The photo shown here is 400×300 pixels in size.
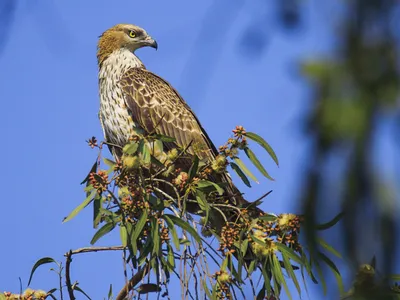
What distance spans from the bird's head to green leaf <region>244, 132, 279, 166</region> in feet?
13.5

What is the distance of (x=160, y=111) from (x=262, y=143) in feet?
10.3

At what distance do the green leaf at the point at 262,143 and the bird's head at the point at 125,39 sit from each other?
413 cm

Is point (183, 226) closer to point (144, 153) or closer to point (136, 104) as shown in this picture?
point (144, 153)

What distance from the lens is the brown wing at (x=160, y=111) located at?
784 cm

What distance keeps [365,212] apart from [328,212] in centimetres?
7

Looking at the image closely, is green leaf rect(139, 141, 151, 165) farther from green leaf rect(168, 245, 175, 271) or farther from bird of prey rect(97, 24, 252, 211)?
bird of prey rect(97, 24, 252, 211)

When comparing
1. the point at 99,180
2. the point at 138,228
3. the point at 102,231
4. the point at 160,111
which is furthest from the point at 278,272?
the point at 160,111

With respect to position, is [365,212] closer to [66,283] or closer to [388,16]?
[388,16]

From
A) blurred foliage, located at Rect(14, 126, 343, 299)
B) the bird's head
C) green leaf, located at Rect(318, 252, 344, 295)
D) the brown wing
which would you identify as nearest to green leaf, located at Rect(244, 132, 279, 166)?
blurred foliage, located at Rect(14, 126, 343, 299)

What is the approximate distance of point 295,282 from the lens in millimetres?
4879

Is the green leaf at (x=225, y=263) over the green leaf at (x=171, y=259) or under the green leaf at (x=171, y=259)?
under

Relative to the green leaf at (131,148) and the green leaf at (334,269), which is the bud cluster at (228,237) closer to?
the green leaf at (131,148)

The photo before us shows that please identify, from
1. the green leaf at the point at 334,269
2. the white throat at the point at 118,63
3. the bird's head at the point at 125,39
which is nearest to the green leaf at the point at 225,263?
the green leaf at the point at 334,269

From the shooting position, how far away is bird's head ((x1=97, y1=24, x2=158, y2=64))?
8.97 metres
